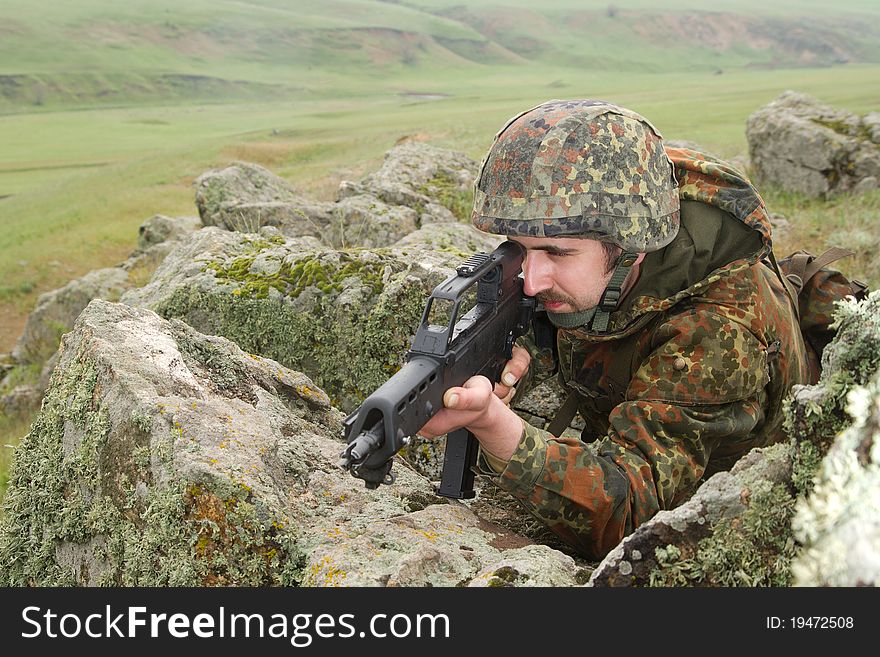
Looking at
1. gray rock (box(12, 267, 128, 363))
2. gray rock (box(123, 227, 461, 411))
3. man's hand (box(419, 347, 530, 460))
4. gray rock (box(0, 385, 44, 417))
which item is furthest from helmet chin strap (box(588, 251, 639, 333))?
gray rock (box(12, 267, 128, 363))

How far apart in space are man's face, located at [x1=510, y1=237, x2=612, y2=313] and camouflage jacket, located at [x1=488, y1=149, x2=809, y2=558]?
0.22 m

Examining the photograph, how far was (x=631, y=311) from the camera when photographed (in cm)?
405

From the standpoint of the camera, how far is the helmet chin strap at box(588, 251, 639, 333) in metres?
3.97

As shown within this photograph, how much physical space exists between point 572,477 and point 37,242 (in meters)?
24.1

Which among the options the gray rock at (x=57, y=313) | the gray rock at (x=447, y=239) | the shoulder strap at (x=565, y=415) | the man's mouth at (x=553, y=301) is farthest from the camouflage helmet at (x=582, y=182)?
the gray rock at (x=57, y=313)

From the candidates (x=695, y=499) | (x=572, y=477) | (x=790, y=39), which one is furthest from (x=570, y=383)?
(x=790, y=39)

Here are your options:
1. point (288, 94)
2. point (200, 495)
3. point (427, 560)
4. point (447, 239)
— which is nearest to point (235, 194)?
point (447, 239)

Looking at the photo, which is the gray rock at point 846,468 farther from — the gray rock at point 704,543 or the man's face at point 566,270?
the man's face at point 566,270

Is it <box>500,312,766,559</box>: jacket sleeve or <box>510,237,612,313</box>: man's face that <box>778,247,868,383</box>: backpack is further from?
<box>510,237,612,313</box>: man's face

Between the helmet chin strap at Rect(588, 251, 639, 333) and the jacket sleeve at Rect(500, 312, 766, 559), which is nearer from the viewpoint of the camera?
the jacket sleeve at Rect(500, 312, 766, 559)

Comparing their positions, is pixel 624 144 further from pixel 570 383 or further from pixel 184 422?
pixel 184 422

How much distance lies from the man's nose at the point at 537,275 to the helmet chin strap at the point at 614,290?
32cm

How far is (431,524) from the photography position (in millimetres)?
3523

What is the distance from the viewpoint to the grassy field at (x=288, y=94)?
899 inches
